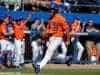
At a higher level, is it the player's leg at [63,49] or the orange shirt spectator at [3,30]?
the orange shirt spectator at [3,30]

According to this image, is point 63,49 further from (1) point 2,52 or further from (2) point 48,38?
(1) point 2,52

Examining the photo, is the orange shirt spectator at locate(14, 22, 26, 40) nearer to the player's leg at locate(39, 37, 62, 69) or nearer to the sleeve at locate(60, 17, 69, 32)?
the player's leg at locate(39, 37, 62, 69)

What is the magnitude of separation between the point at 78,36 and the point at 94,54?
0.59 metres

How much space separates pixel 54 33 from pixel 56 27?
15cm

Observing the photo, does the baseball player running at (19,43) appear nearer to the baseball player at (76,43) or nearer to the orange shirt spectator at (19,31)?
the orange shirt spectator at (19,31)

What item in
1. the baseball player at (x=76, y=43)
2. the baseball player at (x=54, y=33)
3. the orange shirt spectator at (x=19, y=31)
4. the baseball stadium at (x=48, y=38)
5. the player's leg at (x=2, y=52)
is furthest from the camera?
the baseball player at (x=76, y=43)

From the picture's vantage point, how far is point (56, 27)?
8.52 meters

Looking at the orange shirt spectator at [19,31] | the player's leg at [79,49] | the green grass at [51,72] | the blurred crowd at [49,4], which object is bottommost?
the green grass at [51,72]

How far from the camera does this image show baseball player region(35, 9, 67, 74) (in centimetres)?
847

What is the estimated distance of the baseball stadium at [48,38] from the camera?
8250mm

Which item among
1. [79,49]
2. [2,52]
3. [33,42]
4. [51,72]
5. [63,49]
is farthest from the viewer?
[79,49]

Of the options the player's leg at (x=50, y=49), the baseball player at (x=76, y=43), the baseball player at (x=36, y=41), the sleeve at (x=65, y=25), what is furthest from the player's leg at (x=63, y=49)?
the baseball player at (x=36, y=41)

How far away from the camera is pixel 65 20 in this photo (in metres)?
8.72

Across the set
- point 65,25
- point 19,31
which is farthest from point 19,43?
point 65,25
